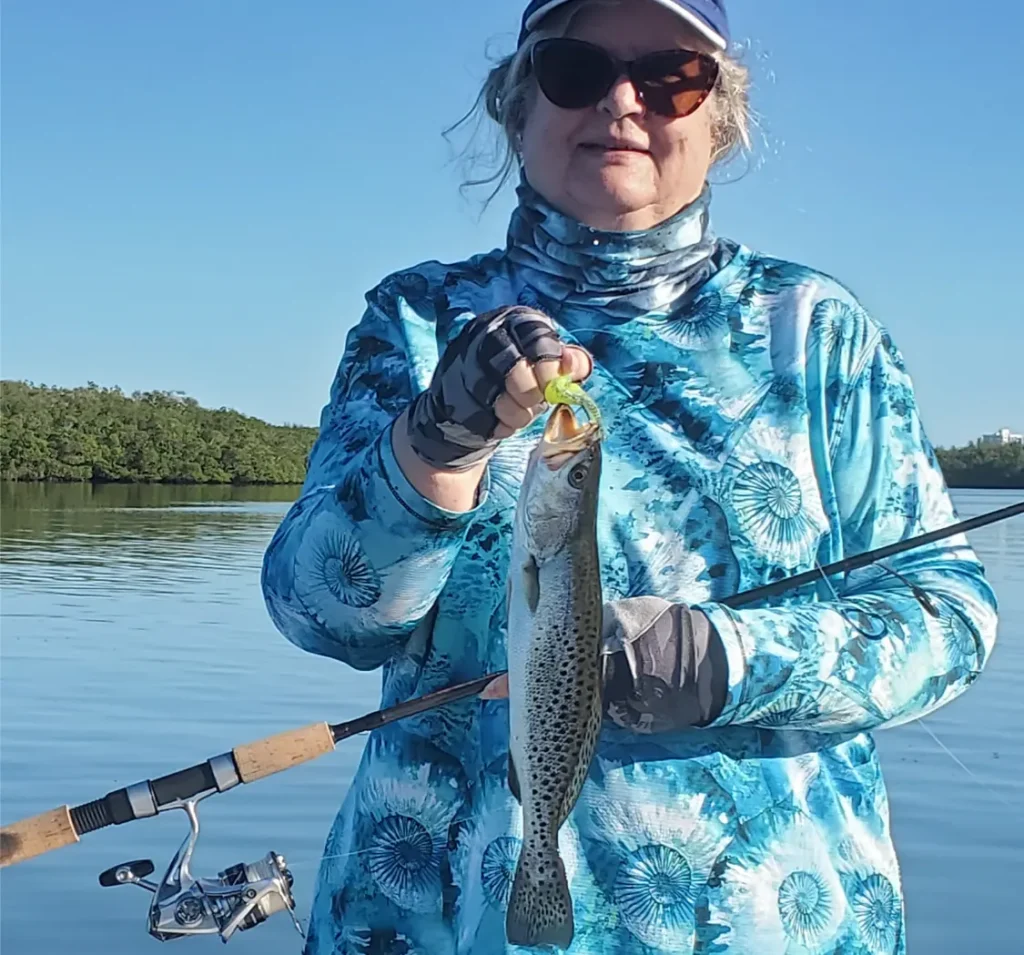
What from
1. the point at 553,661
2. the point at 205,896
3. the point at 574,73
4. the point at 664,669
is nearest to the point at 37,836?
the point at 205,896

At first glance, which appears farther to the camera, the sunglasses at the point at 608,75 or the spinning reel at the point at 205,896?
the spinning reel at the point at 205,896

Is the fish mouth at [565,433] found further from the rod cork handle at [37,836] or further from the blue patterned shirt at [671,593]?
the rod cork handle at [37,836]

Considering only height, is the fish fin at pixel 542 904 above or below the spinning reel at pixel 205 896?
above

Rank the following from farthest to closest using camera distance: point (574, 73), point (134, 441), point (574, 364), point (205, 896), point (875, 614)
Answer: point (134, 441) < point (205, 896) < point (574, 73) < point (875, 614) < point (574, 364)

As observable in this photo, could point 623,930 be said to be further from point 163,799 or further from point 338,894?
point 163,799

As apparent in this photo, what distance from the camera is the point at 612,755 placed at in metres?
2.57

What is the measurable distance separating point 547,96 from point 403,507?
36.4 inches

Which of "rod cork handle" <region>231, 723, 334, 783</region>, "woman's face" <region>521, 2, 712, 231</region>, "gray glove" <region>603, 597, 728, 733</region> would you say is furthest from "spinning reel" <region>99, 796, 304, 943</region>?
"woman's face" <region>521, 2, 712, 231</region>

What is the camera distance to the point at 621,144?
9.34ft

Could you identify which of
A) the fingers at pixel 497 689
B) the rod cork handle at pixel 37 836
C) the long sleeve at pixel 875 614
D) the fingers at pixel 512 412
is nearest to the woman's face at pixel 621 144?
the long sleeve at pixel 875 614

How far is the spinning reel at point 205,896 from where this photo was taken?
302 cm

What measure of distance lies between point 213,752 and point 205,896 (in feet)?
30.6

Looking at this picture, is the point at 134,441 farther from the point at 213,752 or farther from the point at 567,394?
the point at 567,394

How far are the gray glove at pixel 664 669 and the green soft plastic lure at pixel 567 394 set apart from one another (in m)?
0.35
